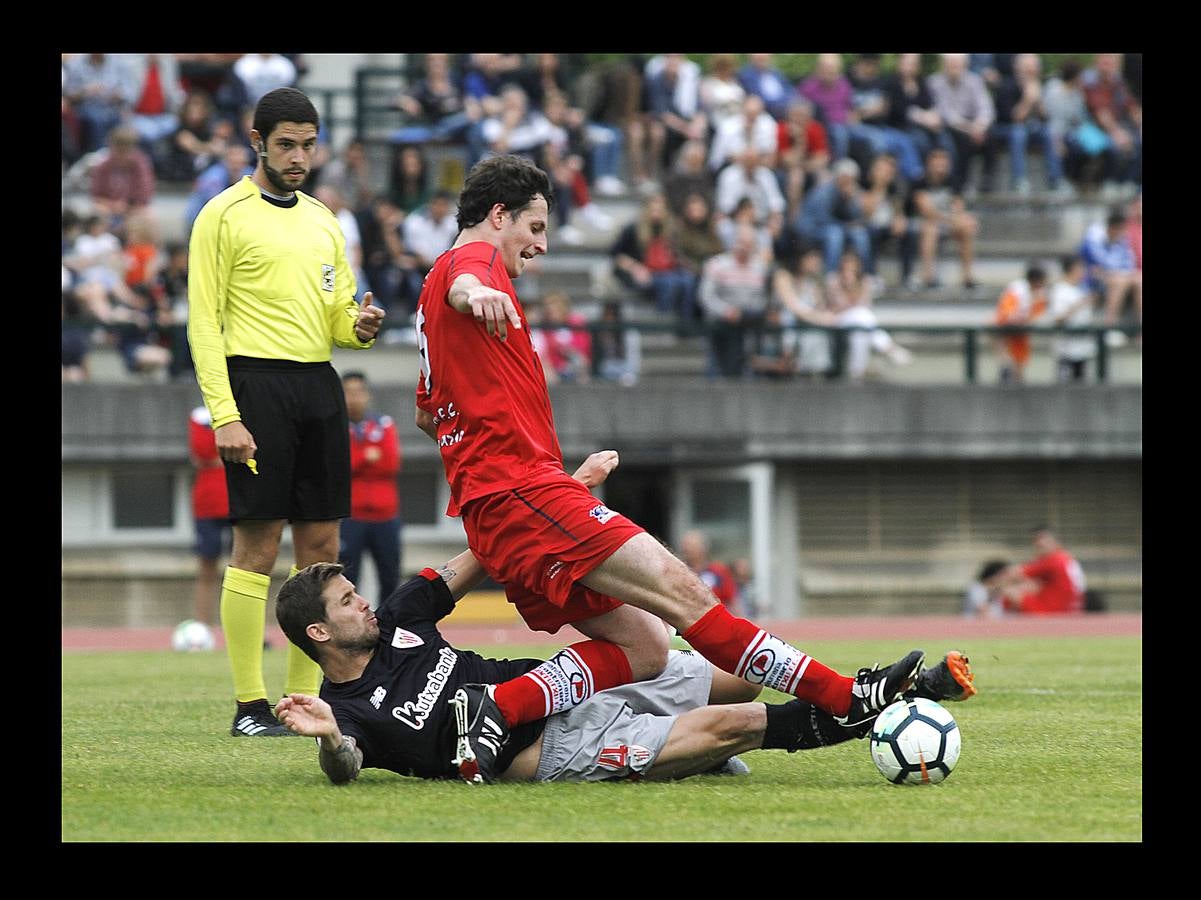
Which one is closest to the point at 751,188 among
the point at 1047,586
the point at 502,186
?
the point at 1047,586

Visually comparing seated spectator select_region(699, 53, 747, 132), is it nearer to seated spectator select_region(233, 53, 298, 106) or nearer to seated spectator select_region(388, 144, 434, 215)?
seated spectator select_region(388, 144, 434, 215)

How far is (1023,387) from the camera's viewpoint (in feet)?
64.8

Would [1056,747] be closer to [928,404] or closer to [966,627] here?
[966,627]

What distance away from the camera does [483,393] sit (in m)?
6.25

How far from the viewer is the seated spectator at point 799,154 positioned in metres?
21.6

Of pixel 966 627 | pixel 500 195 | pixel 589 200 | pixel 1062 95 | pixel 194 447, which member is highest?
pixel 1062 95

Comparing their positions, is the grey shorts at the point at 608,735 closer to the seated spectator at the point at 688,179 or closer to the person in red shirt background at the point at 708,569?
the person in red shirt background at the point at 708,569


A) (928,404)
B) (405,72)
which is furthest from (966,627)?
(405,72)

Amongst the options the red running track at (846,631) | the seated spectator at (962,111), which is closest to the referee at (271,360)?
the red running track at (846,631)

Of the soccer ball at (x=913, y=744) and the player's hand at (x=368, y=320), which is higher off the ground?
the player's hand at (x=368, y=320)

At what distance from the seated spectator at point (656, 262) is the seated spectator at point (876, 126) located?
10.6 ft

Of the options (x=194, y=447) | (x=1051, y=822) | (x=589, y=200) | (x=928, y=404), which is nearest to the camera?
(x=1051, y=822)
